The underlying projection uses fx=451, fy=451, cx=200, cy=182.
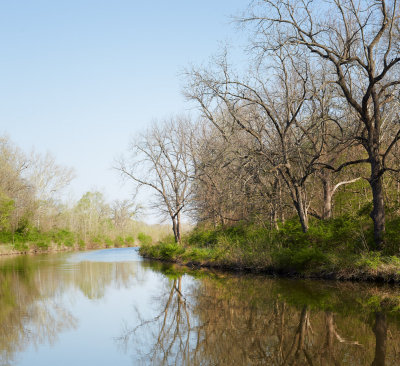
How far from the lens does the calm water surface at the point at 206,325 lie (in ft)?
23.4

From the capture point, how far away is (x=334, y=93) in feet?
73.2

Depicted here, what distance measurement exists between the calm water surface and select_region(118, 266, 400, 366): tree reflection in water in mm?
19

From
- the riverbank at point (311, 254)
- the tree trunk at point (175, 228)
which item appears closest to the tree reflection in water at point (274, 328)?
the riverbank at point (311, 254)

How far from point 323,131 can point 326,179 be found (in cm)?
290

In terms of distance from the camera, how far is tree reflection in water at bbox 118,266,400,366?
6945 mm

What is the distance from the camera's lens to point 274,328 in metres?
8.86

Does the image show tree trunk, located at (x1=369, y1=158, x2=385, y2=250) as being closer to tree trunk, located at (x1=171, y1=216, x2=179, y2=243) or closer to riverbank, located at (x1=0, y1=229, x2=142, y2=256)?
tree trunk, located at (x1=171, y1=216, x2=179, y2=243)

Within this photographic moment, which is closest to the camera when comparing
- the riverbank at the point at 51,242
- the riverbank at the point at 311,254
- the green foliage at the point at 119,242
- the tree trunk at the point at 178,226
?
the riverbank at the point at 311,254

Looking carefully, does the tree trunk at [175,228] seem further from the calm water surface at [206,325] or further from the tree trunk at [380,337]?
the tree trunk at [380,337]

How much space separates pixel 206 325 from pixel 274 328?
1.44 meters

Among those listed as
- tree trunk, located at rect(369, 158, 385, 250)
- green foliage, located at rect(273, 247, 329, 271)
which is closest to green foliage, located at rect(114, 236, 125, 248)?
green foliage, located at rect(273, 247, 329, 271)

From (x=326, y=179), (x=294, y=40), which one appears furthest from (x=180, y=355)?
(x=326, y=179)

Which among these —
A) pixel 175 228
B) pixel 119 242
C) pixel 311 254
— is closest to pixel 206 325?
pixel 311 254

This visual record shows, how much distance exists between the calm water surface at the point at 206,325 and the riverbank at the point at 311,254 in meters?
0.76
